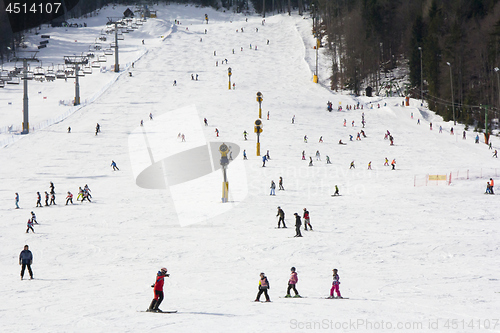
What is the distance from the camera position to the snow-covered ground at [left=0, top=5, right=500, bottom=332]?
12.4 metres

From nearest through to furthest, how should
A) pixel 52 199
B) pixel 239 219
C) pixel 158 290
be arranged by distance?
pixel 158 290
pixel 239 219
pixel 52 199

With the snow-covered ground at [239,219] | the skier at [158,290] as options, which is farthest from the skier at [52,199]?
the skier at [158,290]

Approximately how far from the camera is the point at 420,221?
23.1 meters

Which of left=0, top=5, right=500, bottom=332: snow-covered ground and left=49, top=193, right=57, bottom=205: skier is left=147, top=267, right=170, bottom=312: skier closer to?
left=0, top=5, right=500, bottom=332: snow-covered ground

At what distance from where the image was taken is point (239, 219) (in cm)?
2412

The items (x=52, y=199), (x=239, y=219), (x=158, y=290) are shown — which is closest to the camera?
(x=158, y=290)

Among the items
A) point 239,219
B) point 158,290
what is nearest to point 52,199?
point 239,219

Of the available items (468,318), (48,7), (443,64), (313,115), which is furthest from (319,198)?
(48,7)

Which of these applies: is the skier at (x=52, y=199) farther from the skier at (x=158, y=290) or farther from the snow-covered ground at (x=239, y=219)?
the skier at (x=158, y=290)

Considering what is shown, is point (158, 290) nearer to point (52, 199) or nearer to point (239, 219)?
point (239, 219)

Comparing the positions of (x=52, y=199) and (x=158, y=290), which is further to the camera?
(x=52, y=199)

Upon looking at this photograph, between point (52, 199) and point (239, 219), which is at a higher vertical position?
point (52, 199)

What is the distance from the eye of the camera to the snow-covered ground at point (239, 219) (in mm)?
12398

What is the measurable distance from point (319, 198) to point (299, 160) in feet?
32.0
